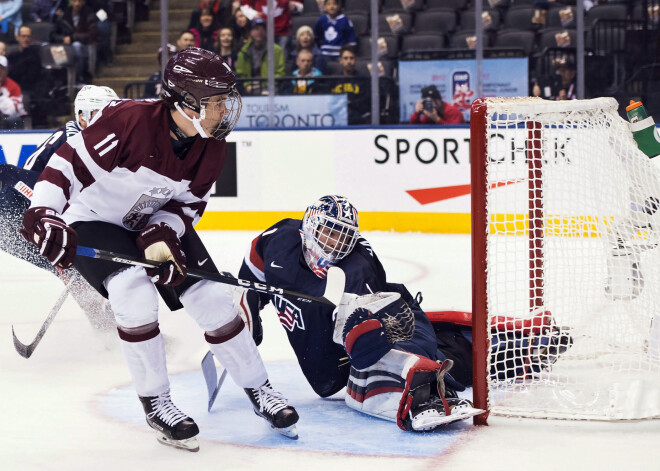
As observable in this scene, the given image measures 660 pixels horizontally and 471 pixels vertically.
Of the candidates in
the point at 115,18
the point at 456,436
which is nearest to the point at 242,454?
the point at 456,436

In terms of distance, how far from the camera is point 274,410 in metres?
2.47

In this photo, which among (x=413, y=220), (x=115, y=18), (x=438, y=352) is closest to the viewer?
(x=438, y=352)

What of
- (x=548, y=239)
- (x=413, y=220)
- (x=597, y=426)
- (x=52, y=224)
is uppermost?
(x=52, y=224)

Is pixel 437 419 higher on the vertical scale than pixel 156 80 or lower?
lower

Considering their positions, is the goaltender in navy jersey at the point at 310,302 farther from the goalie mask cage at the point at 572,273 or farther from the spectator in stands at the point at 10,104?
the spectator in stands at the point at 10,104

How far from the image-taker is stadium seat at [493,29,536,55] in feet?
20.7

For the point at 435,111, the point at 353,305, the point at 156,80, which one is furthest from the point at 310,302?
the point at 156,80

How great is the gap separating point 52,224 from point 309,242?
0.68m

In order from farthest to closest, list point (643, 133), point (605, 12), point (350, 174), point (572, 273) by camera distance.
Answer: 1. point (350, 174)
2. point (605, 12)
3. point (643, 133)
4. point (572, 273)

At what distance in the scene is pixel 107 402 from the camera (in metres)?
2.81

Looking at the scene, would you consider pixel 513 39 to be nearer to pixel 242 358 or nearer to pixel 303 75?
pixel 303 75

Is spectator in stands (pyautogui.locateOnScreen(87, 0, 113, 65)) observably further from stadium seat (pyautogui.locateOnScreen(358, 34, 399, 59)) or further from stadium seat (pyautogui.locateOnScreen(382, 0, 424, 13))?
stadium seat (pyautogui.locateOnScreen(382, 0, 424, 13))

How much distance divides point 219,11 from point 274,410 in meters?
5.07

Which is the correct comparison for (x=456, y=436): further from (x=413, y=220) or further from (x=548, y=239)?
(x=413, y=220)
